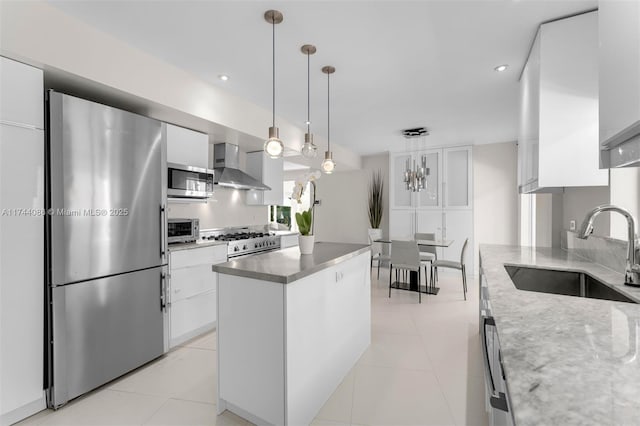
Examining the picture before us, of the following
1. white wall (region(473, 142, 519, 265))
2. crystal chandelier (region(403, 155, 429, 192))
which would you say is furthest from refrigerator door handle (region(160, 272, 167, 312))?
white wall (region(473, 142, 519, 265))

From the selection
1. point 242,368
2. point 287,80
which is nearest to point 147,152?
point 287,80

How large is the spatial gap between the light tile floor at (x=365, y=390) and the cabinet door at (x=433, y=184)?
10.5 feet

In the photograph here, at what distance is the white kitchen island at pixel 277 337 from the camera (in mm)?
1622

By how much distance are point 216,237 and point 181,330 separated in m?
1.32

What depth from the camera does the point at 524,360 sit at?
73 cm

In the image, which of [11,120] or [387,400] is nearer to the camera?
[11,120]

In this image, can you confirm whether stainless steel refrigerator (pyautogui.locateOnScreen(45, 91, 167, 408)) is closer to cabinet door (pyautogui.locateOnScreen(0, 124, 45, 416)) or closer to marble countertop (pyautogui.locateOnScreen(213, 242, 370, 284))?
cabinet door (pyautogui.locateOnScreen(0, 124, 45, 416))

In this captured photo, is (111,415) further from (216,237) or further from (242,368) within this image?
(216,237)

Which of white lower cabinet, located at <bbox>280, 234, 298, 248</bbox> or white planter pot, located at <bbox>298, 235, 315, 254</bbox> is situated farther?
white lower cabinet, located at <bbox>280, 234, 298, 248</bbox>

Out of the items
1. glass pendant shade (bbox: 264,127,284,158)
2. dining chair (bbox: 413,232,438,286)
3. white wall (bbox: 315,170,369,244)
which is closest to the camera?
glass pendant shade (bbox: 264,127,284,158)

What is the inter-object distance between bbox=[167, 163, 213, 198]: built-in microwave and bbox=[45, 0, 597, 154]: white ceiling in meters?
0.91

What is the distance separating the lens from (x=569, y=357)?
2.42 ft

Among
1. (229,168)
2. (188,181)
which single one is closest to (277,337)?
(188,181)

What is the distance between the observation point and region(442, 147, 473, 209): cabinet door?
570 cm
